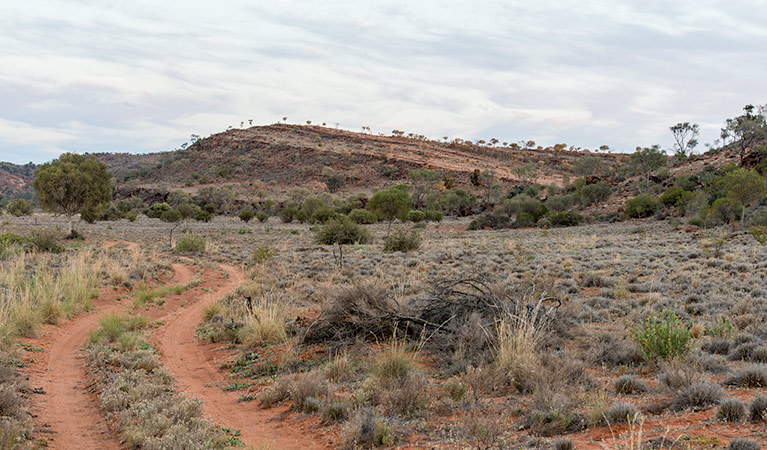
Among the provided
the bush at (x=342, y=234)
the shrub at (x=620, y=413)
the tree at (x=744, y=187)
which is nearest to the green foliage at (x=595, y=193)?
the tree at (x=744, y=187)

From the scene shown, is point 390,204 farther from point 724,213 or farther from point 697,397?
→ point 697,397

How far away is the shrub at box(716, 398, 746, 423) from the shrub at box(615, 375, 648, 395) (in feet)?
3.42

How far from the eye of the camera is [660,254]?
20.2m

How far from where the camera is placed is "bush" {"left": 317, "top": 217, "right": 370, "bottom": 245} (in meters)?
29.6

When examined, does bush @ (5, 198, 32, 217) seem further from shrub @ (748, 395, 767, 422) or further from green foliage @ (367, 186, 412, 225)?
shrub @ (748, 395, 767, 422)

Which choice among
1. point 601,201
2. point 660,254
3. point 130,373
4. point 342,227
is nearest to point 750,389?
point 130,373

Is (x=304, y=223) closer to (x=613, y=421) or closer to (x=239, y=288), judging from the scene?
(x=239, y=288)

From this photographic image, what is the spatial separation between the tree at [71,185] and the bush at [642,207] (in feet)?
151

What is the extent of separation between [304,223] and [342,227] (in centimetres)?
3012

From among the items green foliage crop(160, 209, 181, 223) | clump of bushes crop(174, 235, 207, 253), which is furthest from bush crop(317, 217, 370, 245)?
green foliage crop(160, 209, 181, 223)

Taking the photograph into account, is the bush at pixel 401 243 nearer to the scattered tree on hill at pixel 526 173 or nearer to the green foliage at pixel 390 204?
the green foliage at pixel 390 204

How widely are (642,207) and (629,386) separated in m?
50.0

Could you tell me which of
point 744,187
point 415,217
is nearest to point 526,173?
point 415,217

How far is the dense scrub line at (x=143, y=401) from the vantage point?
4.94 m
